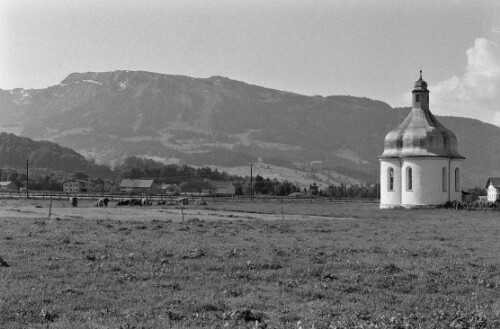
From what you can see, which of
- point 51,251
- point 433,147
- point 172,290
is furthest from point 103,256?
point 433,147

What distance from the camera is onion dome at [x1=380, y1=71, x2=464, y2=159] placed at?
70.8 meters

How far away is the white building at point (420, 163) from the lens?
230 ft

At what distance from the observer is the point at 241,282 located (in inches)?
634

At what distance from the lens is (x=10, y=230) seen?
28.9m

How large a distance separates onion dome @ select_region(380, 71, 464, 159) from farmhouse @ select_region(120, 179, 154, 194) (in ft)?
372

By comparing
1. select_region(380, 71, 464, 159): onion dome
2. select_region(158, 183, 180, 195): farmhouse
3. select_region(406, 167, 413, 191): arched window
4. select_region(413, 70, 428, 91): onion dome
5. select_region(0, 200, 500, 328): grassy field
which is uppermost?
select_region(413, 70, 428, 91): onion dome

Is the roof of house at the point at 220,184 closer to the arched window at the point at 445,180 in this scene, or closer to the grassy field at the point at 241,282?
the arched window at the point at 445,180

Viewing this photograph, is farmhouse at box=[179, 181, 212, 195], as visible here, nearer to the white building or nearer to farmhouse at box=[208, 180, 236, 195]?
farmhouse at box=[208, 180, 236, 195]

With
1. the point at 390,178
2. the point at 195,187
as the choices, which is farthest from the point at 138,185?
the point at 390,178

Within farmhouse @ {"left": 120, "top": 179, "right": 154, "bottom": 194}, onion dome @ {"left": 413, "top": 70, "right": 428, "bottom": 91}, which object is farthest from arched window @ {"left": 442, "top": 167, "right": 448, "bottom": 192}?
farmhouse @ {"left": 120, "top": 179, "right": 154, "bottom": 194}

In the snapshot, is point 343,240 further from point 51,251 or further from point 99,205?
point 99,205

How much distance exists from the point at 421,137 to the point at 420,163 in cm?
301

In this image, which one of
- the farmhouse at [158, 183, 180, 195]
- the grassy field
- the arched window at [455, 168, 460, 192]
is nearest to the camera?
the grassy field

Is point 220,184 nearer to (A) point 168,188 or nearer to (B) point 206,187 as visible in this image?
(B) point 206,187
